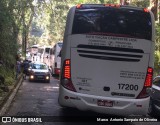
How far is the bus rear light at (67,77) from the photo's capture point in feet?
31.5

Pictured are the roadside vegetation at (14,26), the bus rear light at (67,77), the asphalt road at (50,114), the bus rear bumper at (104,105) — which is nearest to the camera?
the bus rear bumper at (104,105)

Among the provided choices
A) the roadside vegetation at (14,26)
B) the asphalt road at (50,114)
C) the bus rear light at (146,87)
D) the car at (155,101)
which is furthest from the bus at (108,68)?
the roadside vegetation at (14,26)

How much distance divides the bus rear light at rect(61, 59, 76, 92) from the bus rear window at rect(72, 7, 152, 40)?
0.92m

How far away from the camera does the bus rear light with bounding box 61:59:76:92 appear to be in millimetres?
9594

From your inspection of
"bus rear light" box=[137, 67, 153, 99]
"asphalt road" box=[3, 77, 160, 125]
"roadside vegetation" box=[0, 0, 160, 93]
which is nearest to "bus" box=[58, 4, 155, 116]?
"bus rear light" box=[137, 67, 153, 99]

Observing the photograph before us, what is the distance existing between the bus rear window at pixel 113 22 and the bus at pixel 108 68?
0.03 metres

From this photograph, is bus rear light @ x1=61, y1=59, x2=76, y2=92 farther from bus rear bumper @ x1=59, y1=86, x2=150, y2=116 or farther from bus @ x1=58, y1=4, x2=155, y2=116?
bus rear bumper @ x1=59, y1=86, x2=150, y2=116

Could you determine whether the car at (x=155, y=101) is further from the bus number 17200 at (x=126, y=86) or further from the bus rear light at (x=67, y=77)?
the bus rear light at (x=67, y=77)

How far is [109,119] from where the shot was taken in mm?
10945

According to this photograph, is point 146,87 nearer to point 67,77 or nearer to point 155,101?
point 67,77

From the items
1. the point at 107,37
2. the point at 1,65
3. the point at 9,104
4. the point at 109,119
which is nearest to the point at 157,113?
the point at 109,119

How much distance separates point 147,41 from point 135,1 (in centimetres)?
2380

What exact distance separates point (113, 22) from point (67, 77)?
1.99 metres

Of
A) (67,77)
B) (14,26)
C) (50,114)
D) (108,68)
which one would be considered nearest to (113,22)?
(108,68)
